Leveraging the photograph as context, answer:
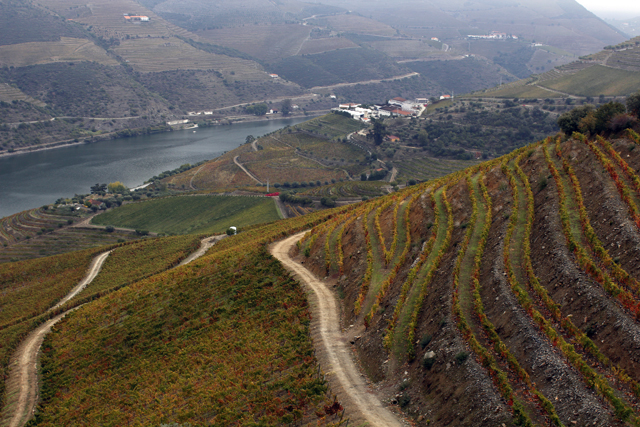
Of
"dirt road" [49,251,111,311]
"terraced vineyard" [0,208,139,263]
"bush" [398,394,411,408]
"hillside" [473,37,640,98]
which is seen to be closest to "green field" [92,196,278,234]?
"terraced vineyard" [0,208,139,263]

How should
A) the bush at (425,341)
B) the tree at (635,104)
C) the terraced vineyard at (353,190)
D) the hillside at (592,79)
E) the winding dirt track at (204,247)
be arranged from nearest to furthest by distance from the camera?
1. the bush at (425,341)
2. the tree at (635,104)
3. the winding dirt track at (204,247)
4. the terraced vineyard at (353,190)
5. the hillside at (592,79)

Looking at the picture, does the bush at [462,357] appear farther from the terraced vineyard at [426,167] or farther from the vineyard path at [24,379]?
the terraced vineyard at [426,167]

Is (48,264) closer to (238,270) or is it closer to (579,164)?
(238,270)

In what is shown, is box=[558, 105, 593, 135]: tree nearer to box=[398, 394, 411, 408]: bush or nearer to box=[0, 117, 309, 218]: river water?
box=[398, 394, 411, 408]: bush

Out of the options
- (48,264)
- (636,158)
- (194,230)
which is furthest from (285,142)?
(636,158)

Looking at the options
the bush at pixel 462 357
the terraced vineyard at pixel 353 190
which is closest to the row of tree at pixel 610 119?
the bush at pixel 462 357

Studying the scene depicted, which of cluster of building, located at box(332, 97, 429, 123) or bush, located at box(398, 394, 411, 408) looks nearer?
bush, located at box(398, 394, 411, 408)
